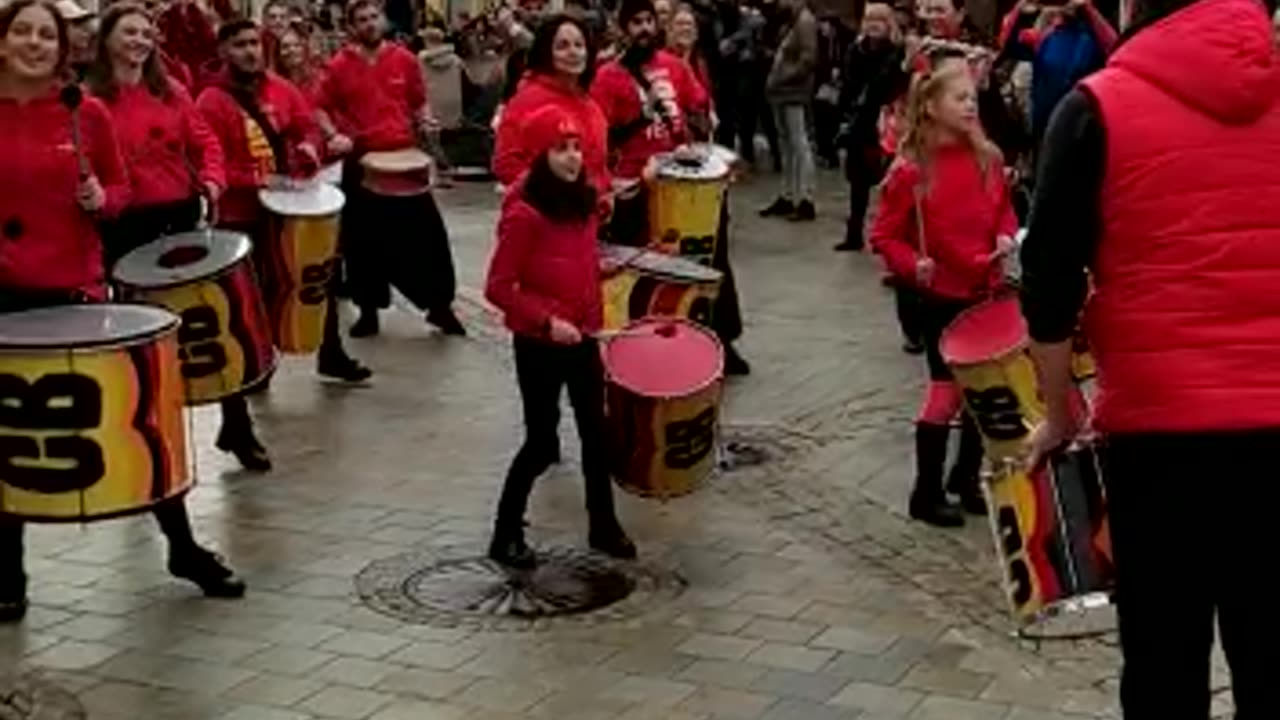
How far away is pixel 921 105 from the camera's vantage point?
7.25m

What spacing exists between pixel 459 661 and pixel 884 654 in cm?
121

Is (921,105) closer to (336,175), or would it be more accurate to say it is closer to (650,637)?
(650,637)

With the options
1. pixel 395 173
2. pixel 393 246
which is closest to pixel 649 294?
pixel 395 173

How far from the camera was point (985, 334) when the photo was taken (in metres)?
6.58

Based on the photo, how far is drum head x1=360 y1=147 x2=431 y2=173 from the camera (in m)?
10.6

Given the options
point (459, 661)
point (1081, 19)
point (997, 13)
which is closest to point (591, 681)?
point (459, 661)

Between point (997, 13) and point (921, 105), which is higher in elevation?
point (921, 105)

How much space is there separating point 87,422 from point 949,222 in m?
3.02

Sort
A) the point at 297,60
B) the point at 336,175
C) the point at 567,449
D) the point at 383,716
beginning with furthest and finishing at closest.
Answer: the point at 297,60 < the point at 336,175 < the point at 567,449 < the point at 383,716

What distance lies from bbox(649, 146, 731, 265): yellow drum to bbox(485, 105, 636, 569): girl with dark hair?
7.98 feet

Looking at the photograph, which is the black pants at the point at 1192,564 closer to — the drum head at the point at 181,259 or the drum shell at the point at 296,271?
the drum head at the point at 181,259

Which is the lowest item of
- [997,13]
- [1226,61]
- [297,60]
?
[997,13]

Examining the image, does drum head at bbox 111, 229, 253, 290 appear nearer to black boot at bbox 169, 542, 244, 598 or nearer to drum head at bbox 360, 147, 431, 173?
black boot at bbox 169, 542, 244, 598

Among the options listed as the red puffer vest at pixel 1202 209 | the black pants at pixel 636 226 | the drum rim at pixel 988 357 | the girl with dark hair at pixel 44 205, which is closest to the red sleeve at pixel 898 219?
the drum rim at pixel 988 357
